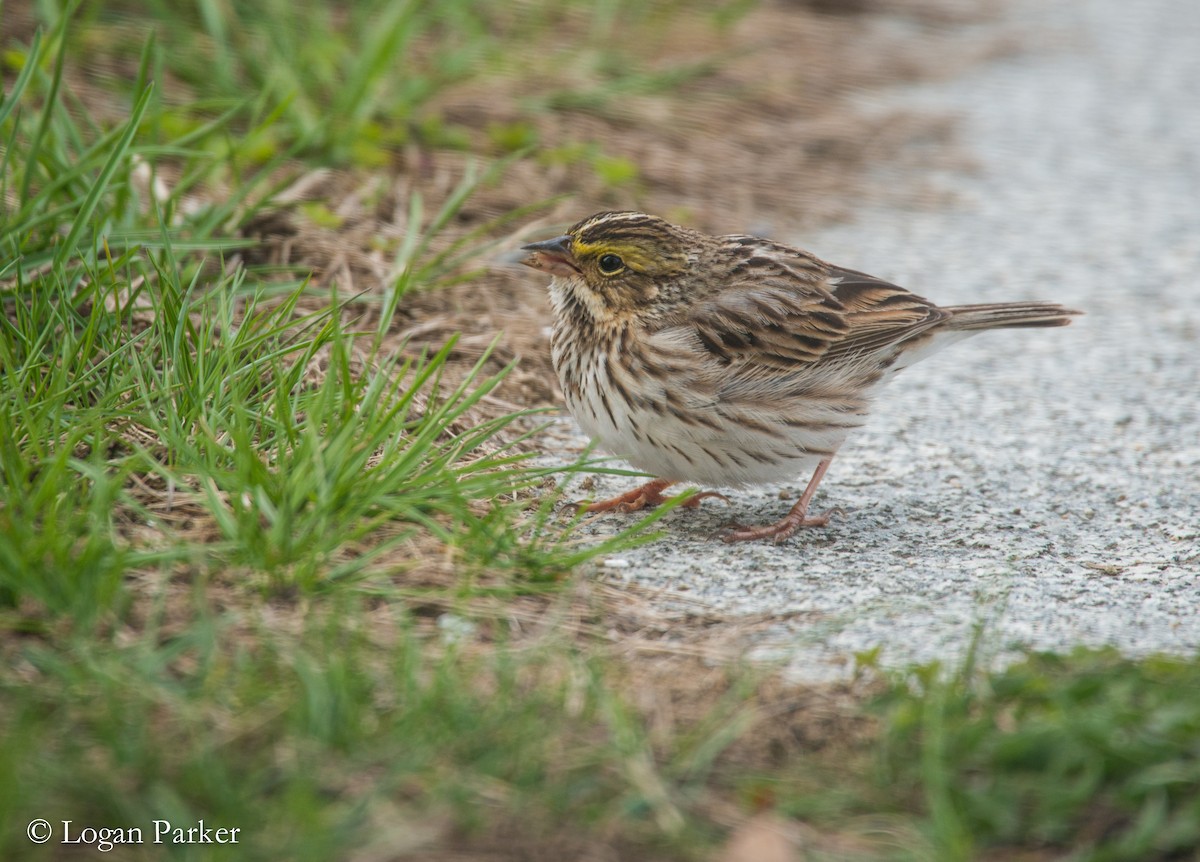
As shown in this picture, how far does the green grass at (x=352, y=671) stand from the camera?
2.99 metres

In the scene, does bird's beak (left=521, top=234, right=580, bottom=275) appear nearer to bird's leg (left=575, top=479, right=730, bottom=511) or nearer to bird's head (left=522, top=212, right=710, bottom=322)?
bird's head (left=522, top=212, right=710, bottom=322)

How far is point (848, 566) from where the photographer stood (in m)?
4.53

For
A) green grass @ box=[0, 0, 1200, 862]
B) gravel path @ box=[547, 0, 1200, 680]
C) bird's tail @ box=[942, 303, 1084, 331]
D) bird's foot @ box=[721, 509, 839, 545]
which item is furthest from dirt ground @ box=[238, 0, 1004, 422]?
bird's tail @ box=[942, 303, 1084, 331]

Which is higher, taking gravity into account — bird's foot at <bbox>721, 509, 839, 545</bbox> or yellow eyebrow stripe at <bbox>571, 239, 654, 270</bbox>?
yellow eyebrow stripe at <bbox>571, 239, 654, 270</bbox>

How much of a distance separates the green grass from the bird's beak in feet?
→ 2.18

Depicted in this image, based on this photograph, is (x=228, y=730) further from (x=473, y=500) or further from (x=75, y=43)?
(x=75, y=43)

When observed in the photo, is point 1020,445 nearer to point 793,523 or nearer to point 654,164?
point 793,523

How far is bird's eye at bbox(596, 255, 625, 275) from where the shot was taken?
17.0 ft

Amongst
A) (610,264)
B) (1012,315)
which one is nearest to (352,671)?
(610,264)

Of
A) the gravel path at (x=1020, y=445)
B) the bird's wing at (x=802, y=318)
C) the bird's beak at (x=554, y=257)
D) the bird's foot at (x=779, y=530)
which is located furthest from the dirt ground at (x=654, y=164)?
the bird's foot at (x=779, y=530)

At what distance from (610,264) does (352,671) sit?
2333 millimetres

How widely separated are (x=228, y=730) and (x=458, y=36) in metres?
6.62

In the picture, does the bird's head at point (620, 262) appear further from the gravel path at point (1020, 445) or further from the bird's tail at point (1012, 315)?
the bird's tail at point (1012, 315)

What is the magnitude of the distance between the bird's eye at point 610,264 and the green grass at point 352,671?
77cm
